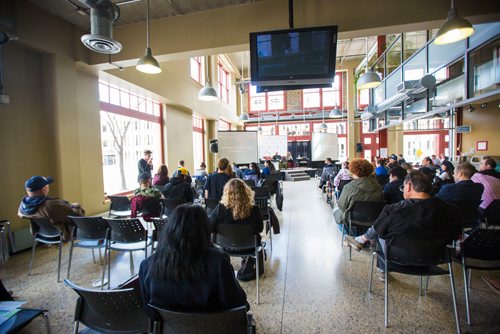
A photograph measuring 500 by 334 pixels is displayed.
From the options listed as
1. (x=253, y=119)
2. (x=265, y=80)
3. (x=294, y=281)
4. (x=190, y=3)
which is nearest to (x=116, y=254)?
(x=294, y=281)

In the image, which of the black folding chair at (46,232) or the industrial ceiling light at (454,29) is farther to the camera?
the black folding chair at (46,232)

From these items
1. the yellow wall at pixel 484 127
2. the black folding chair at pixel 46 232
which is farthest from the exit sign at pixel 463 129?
the black folding chair at pixel 46 232

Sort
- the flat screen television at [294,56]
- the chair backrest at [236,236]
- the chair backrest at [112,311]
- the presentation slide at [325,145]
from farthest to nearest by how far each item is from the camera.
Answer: the presentation slide at [325,145] → the flat screen television at [294,56] → the chair backrest at [236,236] → the chair backrest at [112,311]

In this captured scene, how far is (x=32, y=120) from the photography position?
392cm

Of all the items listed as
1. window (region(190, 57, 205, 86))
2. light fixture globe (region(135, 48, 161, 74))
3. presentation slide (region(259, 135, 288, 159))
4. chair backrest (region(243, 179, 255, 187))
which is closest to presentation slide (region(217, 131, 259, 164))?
window (region(190, 57, 205, 86))

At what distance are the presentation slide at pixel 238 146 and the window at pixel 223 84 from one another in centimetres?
354

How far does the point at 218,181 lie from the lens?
3.93 meters

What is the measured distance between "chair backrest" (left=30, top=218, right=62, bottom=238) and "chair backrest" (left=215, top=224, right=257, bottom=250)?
78.1 inches

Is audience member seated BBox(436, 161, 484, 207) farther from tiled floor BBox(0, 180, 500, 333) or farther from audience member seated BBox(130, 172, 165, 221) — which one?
audience member seated BBox(130, 172, 165, 221)

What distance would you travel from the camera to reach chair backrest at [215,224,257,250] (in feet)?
7.70

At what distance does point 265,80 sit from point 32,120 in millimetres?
3731

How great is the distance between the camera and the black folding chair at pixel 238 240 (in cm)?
235

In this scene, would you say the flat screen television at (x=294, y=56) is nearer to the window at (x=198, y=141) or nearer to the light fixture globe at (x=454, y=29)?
the light fixture globe at (x=454, y=29)

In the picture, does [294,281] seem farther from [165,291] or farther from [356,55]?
[356,55]
